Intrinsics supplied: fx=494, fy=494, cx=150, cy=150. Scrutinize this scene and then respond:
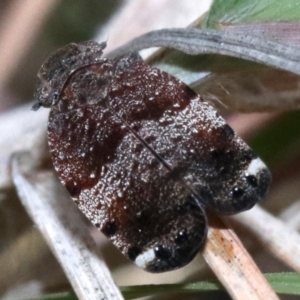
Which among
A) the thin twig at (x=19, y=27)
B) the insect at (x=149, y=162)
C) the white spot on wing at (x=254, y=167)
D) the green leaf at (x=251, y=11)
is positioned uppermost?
the thin twig at (x=19, y=27)

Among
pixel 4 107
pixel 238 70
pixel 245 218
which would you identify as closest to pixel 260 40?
pixel 238 70

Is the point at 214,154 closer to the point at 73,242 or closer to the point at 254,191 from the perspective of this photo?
the point at 254,191

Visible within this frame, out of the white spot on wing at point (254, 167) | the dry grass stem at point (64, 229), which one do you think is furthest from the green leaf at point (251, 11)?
the dry grass stem at point (64, 229)

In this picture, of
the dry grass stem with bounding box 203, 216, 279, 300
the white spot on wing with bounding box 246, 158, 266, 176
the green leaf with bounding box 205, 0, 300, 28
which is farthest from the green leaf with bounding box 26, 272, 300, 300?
the green leaf with bounding box 205, 0, 300, 28

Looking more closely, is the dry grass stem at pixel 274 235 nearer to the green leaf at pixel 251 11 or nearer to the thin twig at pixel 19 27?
the green leaf at pixel 251 11

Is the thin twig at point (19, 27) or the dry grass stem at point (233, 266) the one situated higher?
the thin twig at point (19, 27)

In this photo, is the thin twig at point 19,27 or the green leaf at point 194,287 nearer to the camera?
the green leaf at point 194,287

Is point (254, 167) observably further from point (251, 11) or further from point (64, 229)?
point (64, 229)
